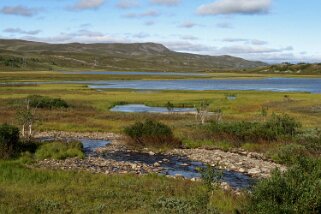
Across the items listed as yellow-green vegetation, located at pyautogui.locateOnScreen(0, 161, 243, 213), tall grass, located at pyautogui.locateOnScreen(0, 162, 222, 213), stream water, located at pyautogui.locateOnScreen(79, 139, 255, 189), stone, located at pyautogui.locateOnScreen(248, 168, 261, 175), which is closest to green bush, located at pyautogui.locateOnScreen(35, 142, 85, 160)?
stream water, located at pyautogui.locateOnScreen(79, 139, 255, 189)

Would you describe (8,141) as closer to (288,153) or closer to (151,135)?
(151,135)

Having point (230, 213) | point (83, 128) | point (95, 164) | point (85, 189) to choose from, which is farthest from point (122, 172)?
point (83, 128)

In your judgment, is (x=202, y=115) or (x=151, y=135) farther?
(x=202, y=115)

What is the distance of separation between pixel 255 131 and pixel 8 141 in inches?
755

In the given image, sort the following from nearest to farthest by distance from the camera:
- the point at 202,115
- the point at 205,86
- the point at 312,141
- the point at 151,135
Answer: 1. the point at 312,141
2. the point at 151,135
3. the point at 202,115
4. the point at 205,86

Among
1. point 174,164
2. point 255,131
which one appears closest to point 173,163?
point 174,164

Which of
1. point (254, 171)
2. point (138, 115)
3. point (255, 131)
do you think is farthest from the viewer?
point (138, 115)

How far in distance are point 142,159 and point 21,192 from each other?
12.2 meters

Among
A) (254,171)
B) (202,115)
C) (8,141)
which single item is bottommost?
(254,171)

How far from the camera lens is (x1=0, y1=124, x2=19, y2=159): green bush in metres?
27.6

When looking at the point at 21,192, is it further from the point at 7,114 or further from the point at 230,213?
the point at 7,114

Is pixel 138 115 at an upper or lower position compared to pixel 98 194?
lower

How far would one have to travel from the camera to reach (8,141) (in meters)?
28.5

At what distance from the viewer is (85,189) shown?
19672mm
